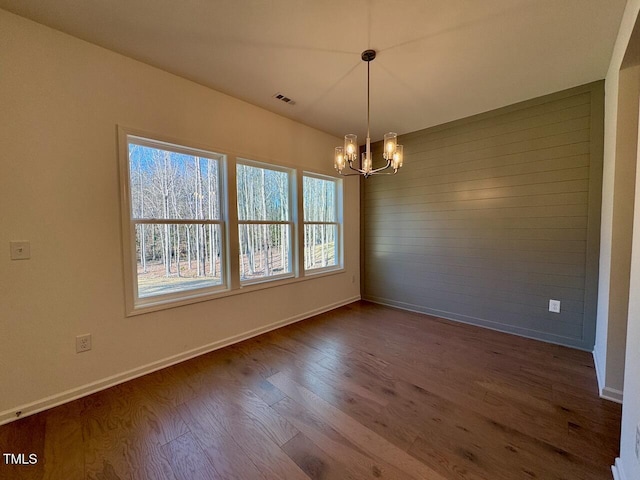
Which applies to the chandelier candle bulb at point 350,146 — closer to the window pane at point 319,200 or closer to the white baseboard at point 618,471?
the window pane at point 319,200

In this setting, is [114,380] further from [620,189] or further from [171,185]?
[620,189]

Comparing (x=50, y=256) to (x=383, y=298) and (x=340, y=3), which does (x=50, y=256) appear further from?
(x=383, y=298)

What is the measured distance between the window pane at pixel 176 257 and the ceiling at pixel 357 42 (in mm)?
1466

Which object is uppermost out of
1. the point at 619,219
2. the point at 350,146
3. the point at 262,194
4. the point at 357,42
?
the point at 357,42

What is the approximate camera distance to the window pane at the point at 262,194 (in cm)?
297

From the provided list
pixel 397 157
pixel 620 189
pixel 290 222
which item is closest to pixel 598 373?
pixel 620 189

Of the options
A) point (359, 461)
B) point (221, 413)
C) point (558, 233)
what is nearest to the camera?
point (359, 461)

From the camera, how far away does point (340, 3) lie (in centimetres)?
163

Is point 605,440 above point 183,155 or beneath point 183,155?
beneath

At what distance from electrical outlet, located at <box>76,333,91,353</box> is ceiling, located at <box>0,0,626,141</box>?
2.26 meters

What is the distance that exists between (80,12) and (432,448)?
138 inches

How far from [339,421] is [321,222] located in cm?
268

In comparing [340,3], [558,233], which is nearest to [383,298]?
[558,233]

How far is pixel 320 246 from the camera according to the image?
13.1ft
